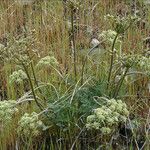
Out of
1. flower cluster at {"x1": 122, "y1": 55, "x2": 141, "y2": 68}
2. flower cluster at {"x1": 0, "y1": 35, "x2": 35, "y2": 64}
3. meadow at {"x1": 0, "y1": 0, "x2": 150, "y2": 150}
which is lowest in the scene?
meadow at {"x1": 0, "y1": 0, "x2": 150, "y2": 150}

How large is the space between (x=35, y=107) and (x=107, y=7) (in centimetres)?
153

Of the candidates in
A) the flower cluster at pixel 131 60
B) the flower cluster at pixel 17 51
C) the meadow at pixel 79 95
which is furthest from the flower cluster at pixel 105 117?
the flower cluster at pixel 17 51

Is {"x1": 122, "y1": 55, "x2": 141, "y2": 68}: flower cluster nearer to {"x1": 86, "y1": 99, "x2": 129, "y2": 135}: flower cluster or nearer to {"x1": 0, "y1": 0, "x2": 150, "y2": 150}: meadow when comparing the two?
{"x1": 0, "y1": 0, "x2": 150, "y2": 150}: meadow

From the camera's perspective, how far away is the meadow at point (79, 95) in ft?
6.25

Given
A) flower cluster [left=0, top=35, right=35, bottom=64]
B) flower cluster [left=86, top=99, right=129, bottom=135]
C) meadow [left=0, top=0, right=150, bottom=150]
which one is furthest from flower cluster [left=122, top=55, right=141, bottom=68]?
flower cluster [left=0, top=35, right=35, bottom=64]

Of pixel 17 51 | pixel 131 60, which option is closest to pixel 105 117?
pixel 131 60

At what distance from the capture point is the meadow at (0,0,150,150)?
190cm

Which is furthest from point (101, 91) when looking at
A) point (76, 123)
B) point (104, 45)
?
point (104, 45)

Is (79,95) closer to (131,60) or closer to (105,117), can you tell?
(131,60)

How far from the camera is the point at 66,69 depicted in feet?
9.14

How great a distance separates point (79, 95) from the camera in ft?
6.98

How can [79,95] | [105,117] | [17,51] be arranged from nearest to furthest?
[105,117]
[17,51]
[79,95]

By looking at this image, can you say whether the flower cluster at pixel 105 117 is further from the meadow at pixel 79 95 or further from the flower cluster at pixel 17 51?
the flower cluster at pixel 17 51

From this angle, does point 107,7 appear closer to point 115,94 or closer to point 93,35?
point 93,35
